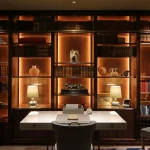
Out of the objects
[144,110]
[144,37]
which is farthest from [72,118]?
[144,37]

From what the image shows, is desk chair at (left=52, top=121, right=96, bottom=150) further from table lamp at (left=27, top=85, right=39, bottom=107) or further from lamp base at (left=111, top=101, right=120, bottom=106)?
lamp base at (left=111, top=101, right=120, bottom=106)

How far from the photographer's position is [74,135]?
3143 mm

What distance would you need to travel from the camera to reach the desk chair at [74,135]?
3135 mm

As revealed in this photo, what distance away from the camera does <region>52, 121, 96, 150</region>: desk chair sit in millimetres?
3135

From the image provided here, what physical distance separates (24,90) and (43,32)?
129 cm

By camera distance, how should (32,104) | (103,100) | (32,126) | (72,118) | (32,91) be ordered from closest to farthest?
(32,126) < (72,118) < (32,91) < (32,104) < (103,100)

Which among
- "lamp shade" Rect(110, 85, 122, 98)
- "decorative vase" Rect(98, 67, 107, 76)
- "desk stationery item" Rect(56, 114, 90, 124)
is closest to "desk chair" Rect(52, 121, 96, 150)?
"desk stationery item" Rect(56, 114, 90, 124)

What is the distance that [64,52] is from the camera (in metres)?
5.77

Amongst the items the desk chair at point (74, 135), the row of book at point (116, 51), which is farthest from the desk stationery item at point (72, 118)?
the row of book at point (116, 51)

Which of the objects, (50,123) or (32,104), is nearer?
(50,123)

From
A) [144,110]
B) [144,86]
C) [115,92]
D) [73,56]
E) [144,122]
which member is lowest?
[144,122]

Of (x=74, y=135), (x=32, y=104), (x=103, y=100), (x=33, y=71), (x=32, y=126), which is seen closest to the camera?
(x=74, y=135)

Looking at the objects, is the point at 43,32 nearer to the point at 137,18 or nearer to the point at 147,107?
the point at 137,18

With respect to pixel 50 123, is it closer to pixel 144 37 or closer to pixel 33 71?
pixel 33 71
